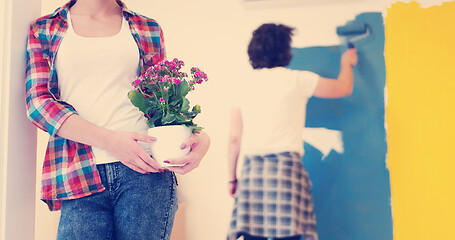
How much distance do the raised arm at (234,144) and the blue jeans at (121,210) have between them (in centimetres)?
48

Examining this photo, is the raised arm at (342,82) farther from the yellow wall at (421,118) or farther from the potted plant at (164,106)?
the potted plant at (164,106)

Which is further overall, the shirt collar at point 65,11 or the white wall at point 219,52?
the white wall at point 219,52

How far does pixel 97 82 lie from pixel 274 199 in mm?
657

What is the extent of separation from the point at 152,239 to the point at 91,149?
0.77 ft

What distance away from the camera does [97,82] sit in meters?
0.87

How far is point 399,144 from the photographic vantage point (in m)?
1.27

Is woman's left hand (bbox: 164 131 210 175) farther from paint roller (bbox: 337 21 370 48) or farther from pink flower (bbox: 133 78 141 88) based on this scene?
paint roller (bbox: 337 21 370 48)

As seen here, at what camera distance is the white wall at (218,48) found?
4.31ft

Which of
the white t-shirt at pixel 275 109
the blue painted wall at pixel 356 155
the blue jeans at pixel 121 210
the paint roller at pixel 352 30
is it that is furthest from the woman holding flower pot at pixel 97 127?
the paint roller at pixel 352 30

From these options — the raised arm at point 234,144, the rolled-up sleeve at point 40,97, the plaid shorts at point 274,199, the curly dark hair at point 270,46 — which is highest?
the curly dark hair at point 270,46

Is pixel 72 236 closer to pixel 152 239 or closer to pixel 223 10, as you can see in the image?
pixel 152 239

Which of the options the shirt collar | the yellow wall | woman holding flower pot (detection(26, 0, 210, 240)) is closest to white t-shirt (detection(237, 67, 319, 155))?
the yellow wall

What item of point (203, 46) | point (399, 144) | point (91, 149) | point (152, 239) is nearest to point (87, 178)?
point (91, 149)

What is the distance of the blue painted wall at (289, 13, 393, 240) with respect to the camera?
126cm
